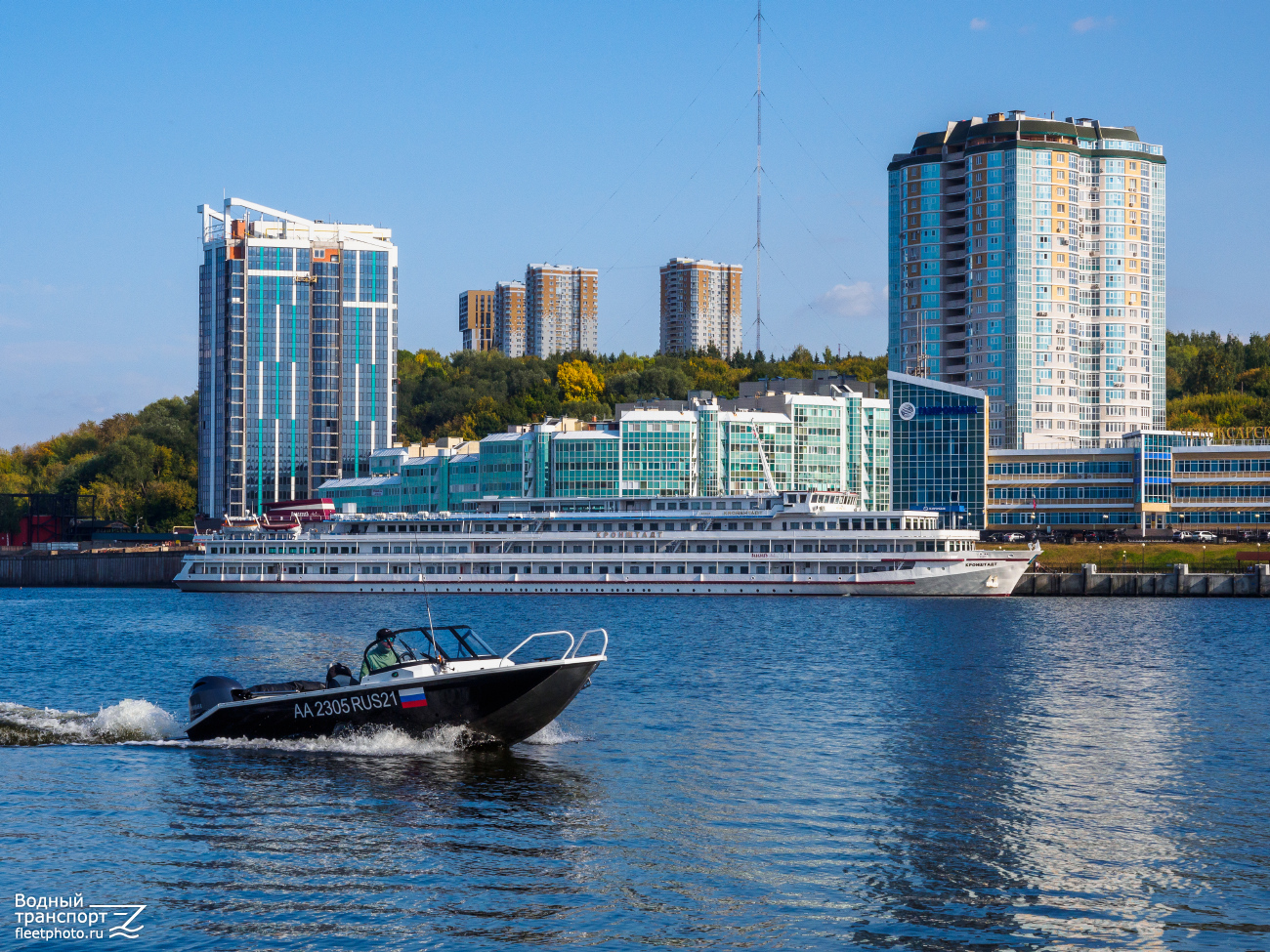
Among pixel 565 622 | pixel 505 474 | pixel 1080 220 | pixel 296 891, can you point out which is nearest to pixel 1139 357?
pixel 1080 220

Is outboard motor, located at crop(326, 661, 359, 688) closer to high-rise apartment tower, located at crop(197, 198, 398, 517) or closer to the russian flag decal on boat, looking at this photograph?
the russian flag decal on boat

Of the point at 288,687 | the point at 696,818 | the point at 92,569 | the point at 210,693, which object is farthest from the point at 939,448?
the point at 696,818

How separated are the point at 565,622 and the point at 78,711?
44.2 metres

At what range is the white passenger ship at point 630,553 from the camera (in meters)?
116

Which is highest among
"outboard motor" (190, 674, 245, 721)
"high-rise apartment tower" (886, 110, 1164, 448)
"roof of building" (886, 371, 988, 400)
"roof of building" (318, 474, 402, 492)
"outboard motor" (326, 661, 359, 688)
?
"high-rise apartment tower" (886, 110, 1164, 448)

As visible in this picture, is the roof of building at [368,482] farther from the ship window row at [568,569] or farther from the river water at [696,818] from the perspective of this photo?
the river water at [696,818]

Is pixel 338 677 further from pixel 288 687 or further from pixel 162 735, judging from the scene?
pixel 162 735

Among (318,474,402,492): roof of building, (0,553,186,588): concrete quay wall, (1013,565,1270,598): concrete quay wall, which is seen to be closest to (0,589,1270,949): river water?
(1013,565,1270,598): concrete quay wall

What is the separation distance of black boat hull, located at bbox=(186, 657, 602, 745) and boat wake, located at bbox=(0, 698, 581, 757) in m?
0.28

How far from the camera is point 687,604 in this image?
108625 mm

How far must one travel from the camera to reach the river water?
21.6 metres

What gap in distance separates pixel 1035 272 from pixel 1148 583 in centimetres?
6820

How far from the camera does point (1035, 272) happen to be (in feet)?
577

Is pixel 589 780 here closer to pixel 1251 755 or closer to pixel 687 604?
pixel 1251 755
